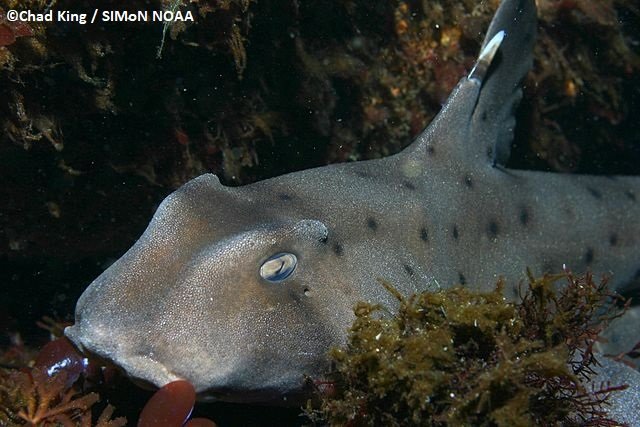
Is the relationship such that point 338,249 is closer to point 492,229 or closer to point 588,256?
point 492,229

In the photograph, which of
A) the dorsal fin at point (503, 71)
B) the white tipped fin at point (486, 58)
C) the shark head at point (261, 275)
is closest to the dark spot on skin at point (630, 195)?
the dorsal fin at point (503, 71)

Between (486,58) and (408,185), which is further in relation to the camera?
(486,58)

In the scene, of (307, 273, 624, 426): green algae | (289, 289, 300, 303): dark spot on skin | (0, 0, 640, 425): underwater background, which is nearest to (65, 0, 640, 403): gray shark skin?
(289, 289, 300, 303): dark spot on skin

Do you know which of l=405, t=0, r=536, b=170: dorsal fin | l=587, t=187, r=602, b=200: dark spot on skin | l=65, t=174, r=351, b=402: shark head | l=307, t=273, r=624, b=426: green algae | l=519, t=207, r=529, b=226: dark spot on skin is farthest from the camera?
l=587, t=187, r=602, b=200: dark spot on skin

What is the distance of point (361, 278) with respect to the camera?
3.63 meters

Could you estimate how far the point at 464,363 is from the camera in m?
2.79

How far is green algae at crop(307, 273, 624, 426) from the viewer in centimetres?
269

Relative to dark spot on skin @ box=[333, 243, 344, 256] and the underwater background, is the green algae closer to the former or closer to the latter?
dark spot on skin @ box=[333, 243, 344, 256]

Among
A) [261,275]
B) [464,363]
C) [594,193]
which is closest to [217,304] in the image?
[261,275]

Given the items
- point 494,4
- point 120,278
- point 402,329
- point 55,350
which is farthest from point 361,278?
point 494,4

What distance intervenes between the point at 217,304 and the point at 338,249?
0.99m

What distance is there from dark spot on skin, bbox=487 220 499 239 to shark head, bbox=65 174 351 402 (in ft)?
6.65

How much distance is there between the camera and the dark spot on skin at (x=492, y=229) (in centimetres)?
491

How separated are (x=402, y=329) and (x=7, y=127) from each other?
3.28 meters
